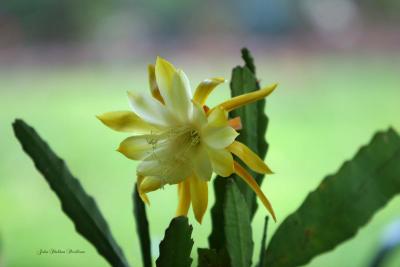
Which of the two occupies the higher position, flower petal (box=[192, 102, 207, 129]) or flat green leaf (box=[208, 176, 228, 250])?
flower petal (box=[192, 102, 207, 129])

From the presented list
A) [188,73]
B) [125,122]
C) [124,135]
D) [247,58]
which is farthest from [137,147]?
[188,73]

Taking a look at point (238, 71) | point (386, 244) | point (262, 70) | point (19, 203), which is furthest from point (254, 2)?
point (238, 71)

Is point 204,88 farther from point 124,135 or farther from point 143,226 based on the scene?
point 124,135

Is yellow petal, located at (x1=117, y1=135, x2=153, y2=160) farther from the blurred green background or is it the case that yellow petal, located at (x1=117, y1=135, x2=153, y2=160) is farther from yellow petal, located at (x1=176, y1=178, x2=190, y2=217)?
the blurred green background

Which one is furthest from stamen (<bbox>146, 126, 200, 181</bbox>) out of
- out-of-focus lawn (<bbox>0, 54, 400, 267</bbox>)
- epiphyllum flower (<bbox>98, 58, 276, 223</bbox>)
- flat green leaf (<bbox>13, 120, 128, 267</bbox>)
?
out-of-focus lawn (<bbox>0, 54, 400, 267</bbox>)

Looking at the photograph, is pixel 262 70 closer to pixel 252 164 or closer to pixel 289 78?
pixel 289 78

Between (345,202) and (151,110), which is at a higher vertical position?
(151,110)
